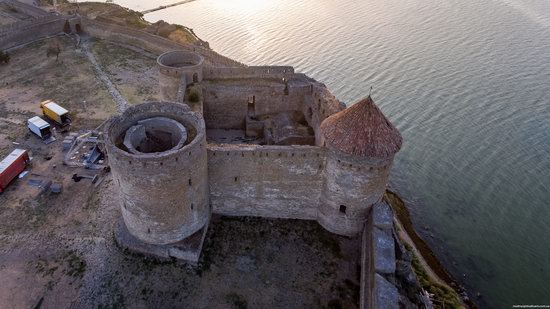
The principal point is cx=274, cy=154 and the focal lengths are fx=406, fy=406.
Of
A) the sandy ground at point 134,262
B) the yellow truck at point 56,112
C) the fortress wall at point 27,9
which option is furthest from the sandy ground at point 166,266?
the fortress wall at point 27,9

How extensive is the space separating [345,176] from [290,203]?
3642 mm

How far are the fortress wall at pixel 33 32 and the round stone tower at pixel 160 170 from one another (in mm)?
28997

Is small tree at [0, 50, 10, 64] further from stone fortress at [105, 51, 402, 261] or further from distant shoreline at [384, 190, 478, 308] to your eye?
distant shoreline at [384, 190, 478, 308]

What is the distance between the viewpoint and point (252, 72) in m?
26.4

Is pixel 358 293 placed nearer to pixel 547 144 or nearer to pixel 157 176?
pixel 157 176

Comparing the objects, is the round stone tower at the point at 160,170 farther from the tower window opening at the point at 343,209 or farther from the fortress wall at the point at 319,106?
the fortress wall at the point at 319,106

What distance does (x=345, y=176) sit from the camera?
1789 cm

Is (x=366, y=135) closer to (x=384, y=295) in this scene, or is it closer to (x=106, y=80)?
(x=384, y=295)

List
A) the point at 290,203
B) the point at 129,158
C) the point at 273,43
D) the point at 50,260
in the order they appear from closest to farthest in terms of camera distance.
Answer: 1. the point at 129,158
2. the point at 50,260
3. the point at 290,203
4. the point at 273,43

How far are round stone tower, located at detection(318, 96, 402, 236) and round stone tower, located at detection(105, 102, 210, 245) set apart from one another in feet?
18.6

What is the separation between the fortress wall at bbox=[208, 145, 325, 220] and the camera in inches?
725

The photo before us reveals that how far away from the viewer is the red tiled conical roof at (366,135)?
55.2 ft

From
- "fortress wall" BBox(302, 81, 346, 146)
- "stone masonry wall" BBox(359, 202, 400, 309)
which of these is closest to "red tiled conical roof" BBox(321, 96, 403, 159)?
"stone masonry wall" BBox(359, 202, 400, 309)

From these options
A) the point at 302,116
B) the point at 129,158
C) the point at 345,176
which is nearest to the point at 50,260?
the point at 129,158
